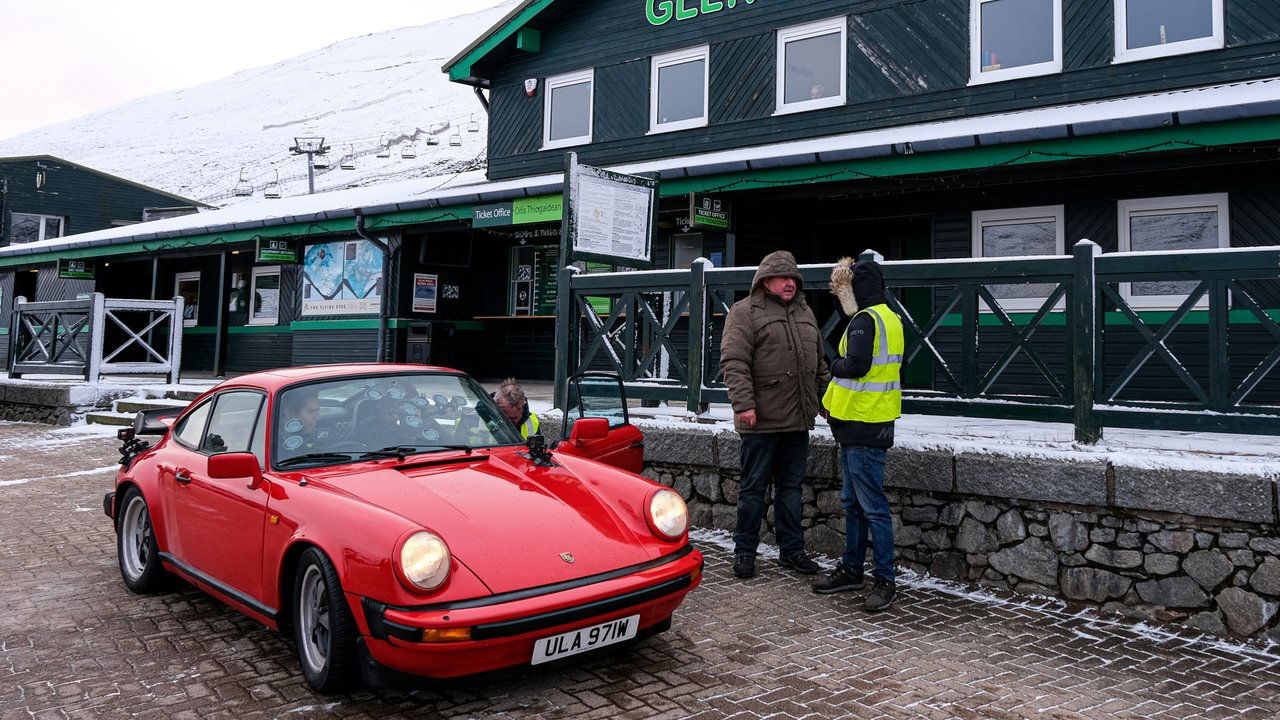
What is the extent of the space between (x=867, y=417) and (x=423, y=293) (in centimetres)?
1242

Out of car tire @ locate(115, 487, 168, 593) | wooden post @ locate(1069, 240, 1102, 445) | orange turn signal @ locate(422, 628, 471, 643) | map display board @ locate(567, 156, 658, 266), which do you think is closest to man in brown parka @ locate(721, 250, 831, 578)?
wooden post @ locate(1069, 240, 1102, 445)

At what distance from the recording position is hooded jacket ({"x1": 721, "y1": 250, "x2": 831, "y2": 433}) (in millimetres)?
5297

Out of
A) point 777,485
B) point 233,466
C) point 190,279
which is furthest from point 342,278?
point 233,466

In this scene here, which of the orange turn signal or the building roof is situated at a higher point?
the building roof

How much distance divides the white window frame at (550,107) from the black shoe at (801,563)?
10.6 metres

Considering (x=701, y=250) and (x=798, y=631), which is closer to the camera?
(x=798, y=631)

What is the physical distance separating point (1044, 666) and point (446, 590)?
2.73 metres

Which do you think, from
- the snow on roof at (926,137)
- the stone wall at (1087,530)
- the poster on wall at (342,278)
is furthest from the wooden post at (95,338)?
the stone wall at (1087,530)

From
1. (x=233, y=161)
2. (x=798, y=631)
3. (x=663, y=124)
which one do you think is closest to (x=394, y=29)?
(x=233, y=161)

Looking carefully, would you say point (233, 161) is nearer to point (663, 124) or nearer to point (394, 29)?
point (394, 29)

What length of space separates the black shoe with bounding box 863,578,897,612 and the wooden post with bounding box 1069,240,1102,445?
4.78 ft

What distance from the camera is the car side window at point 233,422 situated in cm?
434

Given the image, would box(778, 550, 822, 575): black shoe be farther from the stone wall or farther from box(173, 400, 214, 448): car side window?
box(173, 400, 214, 448): car side window

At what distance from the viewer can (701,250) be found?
1341 centimetres
